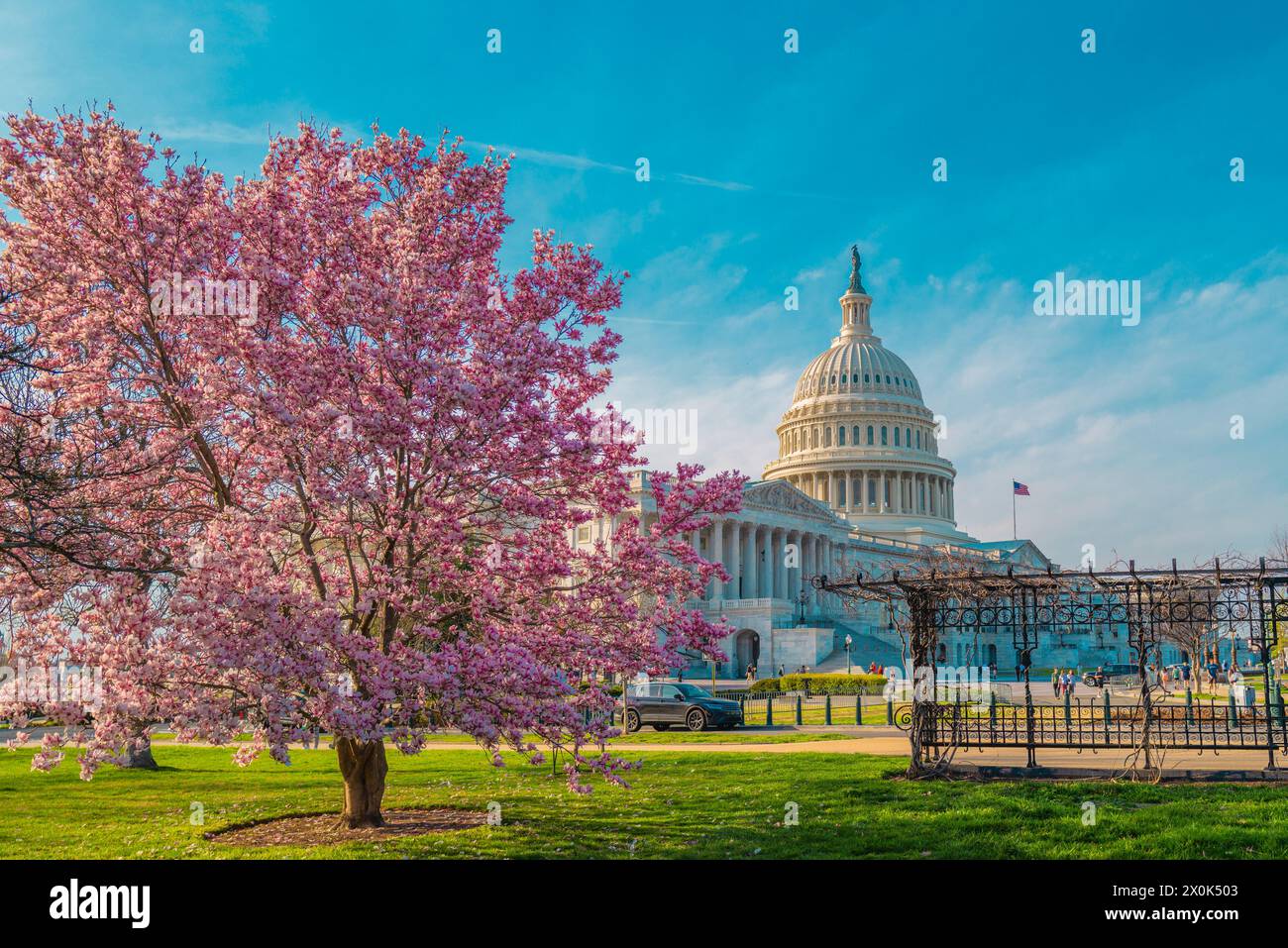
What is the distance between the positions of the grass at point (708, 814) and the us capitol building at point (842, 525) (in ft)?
199

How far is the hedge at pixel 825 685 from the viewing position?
60.2 meters

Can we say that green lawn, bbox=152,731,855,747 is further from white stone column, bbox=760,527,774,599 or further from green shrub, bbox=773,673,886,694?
white stone column, bbox=760,527,774,599

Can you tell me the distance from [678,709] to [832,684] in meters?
26.4

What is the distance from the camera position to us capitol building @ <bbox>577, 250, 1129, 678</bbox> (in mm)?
88875

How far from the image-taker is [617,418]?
15047 millimetres

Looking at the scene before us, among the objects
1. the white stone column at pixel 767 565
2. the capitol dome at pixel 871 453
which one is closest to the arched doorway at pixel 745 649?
the white stone column at pixel 767 565

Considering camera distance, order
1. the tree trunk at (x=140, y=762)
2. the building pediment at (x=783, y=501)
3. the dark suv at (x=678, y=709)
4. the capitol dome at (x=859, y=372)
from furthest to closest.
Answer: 1. the capitol dome at (x=859, y=372)
2. the building pediment at (x=783, y=501)
3. the dark suv at (x=678, y=709)
4. the tree trunk at (x=140, y=762)

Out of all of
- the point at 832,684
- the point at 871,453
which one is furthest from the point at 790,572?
the point at 832,684

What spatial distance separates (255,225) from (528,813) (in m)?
9.09

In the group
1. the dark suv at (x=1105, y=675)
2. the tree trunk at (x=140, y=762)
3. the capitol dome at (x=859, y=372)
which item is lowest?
the dark suv at (x=1105, y=675)

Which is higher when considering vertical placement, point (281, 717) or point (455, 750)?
point (281, 717)

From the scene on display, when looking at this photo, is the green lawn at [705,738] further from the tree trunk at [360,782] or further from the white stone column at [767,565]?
the white stone column at [767,565]
